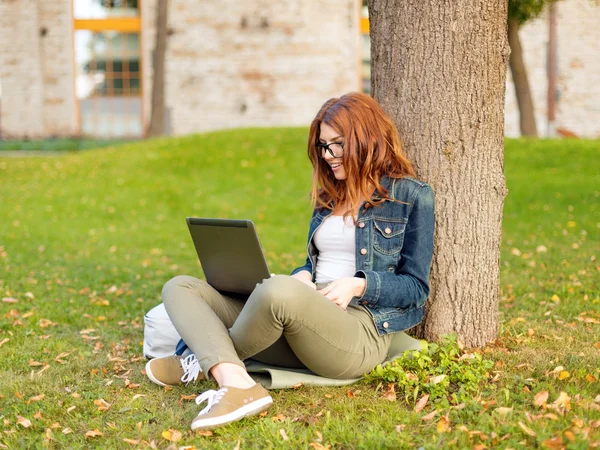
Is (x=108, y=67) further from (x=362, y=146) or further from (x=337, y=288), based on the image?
(x=337, y=288)

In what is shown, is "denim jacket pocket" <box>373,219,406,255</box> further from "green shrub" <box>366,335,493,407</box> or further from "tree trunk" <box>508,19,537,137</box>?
"tree trunk" <box>508,19,537,137</box>

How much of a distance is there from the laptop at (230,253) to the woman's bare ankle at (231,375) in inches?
17.5

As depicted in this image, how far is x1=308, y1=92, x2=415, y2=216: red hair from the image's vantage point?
3.28 m

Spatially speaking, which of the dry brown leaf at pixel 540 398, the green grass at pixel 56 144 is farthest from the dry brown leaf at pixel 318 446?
the green grass at pixel 56 144

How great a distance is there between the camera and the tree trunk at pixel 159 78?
16812 mm

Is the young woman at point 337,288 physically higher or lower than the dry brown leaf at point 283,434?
higher

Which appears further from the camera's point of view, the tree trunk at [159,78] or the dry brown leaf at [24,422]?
the tree trunk at [159,78]

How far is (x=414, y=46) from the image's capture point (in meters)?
3.56

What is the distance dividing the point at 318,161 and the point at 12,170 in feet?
39.1

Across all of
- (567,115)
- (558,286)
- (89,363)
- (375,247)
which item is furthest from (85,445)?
(567,115)

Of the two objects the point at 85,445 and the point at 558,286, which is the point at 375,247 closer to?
the point at 85,445

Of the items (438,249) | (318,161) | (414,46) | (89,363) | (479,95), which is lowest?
(89,363)

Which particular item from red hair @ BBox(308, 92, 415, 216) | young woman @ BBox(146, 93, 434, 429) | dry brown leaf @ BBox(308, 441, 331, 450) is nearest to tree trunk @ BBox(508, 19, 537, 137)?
red hair @ BBox(308, 92, 415, 216)

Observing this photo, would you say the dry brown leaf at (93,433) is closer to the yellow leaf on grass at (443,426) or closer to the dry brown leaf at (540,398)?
the yellow leaf on grass at (443,426)
